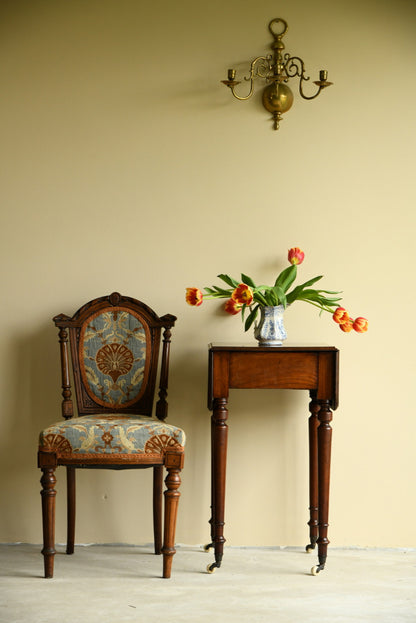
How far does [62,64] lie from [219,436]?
1780mm

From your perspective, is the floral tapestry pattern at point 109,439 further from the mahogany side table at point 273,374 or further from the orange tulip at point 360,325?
the orange tulip at point 360,325

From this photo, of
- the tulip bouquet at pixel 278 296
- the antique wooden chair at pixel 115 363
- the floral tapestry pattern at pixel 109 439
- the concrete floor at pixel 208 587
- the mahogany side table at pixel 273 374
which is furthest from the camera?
the antique wooden chair at pixel 115 363

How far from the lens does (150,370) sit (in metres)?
3.11

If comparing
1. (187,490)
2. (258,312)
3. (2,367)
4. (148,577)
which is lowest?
(148,577)

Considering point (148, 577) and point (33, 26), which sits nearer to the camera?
point (148, 577)

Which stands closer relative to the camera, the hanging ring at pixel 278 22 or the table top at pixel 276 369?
the table top at pixel 276 369

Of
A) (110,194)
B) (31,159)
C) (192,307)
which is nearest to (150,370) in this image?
(192,307)

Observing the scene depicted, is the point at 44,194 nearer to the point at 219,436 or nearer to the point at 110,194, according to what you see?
the point at 110,194

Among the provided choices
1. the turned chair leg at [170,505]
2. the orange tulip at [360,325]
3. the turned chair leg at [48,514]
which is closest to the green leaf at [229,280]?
the orange tulip at [360,325]

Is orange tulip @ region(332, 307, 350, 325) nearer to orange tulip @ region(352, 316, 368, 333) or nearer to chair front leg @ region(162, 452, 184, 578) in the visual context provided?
orange tulip @ region(352, 316, 368, 333)

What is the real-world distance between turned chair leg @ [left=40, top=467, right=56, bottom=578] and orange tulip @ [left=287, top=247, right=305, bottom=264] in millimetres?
1319

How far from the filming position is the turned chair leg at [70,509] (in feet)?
10.1

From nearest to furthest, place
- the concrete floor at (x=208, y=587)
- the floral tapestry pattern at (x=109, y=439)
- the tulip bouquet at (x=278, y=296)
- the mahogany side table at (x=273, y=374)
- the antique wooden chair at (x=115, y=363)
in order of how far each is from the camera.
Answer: the concrete floor at (x=208, y=587), the floral tapestry pattern at (x=109, y=439), the mahogany side table at (x=273, y=374), the tulip bouquet at (x=278, y=296), the antique wooden chair at (x=115, y=363)

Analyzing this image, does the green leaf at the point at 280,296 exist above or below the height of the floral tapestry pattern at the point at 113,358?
above
